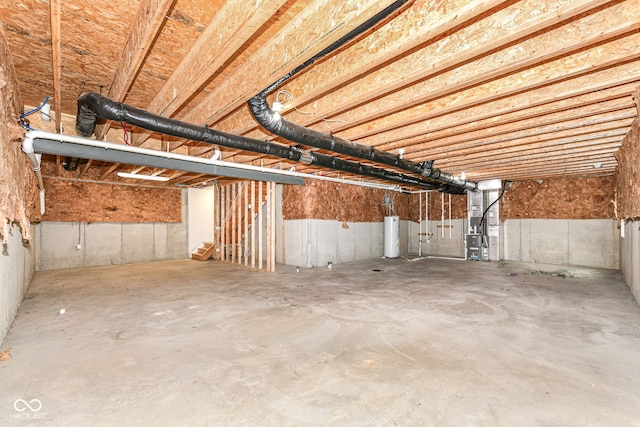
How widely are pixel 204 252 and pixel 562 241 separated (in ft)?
31.8

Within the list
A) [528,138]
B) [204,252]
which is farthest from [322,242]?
[528,138]

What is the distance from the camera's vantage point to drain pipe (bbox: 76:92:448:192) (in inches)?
102

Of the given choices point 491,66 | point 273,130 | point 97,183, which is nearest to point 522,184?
point 491,66

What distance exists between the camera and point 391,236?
29.0 ft

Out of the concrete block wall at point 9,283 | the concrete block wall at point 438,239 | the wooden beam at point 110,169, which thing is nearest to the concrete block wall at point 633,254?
the concrete block wall at point 438,239

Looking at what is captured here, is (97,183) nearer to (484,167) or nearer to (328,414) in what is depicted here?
(328,414)

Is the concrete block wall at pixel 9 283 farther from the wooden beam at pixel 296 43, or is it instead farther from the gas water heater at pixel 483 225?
the gas water heater at pixel 483 225

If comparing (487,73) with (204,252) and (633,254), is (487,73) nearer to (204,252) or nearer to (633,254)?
(633,254)

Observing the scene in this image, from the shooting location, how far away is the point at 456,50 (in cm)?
202

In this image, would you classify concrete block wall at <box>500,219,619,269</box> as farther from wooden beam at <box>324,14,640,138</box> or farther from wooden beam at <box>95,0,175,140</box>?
wooden beam at <box>95,0,175,140</box>

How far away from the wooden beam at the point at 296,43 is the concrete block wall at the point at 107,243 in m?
6.69

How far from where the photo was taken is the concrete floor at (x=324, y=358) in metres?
1.78

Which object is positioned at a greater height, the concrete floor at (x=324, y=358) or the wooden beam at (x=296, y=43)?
the wooden beam at (x=296, y=43)

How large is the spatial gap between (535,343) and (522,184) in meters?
6.96
